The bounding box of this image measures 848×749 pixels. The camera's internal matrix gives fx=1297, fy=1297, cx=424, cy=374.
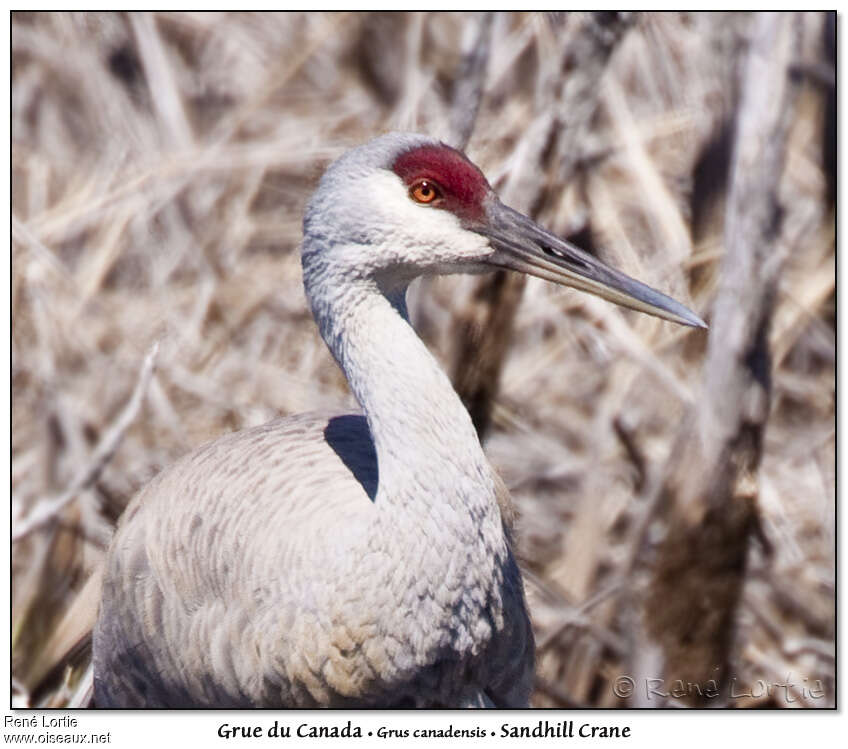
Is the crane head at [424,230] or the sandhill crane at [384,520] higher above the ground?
the crane head at [424,230]

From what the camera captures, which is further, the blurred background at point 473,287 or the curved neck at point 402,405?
the blurred background at point 473,287

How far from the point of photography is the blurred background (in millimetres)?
2947

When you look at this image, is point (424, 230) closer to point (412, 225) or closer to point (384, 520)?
point (412, 225)

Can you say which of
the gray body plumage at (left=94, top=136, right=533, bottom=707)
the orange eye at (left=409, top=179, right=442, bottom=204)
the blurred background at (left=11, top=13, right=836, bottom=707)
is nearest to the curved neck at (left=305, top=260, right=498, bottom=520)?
the gray body plumage at (left=94, top=136, right=533, bottom=707)

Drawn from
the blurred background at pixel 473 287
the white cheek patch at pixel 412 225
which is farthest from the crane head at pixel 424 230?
the blurred background at pixel 473 287

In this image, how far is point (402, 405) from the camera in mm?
1999

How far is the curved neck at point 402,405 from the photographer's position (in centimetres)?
198

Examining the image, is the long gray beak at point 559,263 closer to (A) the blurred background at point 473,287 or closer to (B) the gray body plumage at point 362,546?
(B) the gray body plumage at point 362,546

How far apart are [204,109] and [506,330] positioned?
936 millimetres

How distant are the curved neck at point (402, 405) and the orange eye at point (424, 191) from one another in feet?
0.49

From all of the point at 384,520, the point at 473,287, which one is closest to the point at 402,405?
the point at 384,520

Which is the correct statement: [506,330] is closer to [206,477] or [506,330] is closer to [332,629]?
[206,477]

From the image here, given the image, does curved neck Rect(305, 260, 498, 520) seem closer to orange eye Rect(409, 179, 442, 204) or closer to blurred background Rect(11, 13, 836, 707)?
orange eye Rect(409, 179, 442, 204)

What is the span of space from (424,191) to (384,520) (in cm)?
51
